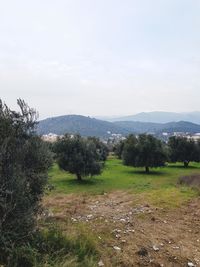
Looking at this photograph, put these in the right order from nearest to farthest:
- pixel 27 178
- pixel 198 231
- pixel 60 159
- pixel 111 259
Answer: pixel 111 259 → pixel 27 178 → pixel 198 231 → pixel 60 159

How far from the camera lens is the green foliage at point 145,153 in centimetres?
5828

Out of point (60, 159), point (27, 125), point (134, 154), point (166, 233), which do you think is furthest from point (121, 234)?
point (134, 154)

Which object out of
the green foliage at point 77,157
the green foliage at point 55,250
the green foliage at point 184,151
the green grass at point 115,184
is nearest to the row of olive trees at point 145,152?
the green grass at point 115,184

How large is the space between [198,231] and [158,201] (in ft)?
22.0

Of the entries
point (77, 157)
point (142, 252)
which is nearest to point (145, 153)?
point (77, 157)

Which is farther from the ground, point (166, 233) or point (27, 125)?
point (27, 125)

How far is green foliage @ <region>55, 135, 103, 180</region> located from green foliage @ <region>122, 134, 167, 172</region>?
Result: 49.5ft

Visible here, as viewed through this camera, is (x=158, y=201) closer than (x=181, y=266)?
No

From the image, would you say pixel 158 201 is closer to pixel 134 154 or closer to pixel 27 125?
pixel 27 125

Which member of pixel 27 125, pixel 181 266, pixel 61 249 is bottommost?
pixel 181 266

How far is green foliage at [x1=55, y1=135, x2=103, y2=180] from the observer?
4259 cm

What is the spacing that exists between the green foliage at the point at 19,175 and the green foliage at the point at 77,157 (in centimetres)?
3076

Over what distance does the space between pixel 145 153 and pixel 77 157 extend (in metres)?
18.8

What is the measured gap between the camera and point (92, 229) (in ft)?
40.8
